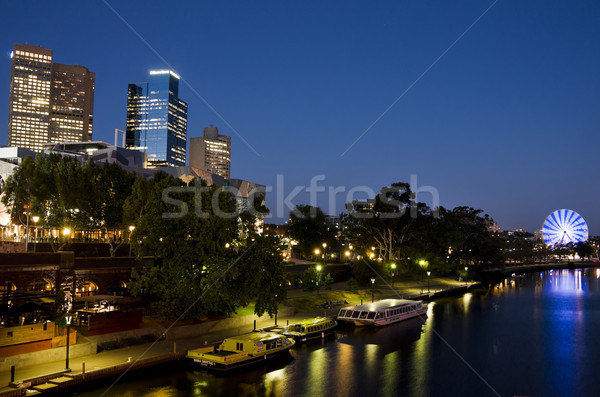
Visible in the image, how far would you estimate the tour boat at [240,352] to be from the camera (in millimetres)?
33562

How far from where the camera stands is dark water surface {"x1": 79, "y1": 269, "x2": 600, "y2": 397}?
31578 millimetres

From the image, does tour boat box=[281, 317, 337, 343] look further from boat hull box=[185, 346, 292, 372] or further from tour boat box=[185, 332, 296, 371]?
boat hull box=[185, 346, 292, 372]

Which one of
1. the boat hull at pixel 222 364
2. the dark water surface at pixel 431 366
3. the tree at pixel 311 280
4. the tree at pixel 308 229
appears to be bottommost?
the dark water surface at pixel 431 366

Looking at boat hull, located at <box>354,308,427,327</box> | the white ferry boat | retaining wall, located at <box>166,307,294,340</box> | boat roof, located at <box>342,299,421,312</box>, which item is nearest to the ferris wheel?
boat hull, located at <box>354,308,427,327</box>

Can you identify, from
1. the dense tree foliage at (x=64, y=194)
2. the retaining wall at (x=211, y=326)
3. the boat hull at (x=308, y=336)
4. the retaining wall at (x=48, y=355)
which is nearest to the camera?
the retaining wall at (x=48, y=355)

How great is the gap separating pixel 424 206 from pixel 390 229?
11.9 meters

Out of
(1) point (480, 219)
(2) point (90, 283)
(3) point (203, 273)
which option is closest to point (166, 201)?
(3) point (203, 273)

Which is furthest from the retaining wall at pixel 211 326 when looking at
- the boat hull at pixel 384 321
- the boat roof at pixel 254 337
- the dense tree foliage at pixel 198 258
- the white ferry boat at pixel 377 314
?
the boat hull at pixel 384 321

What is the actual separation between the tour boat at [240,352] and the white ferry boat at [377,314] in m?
13.8

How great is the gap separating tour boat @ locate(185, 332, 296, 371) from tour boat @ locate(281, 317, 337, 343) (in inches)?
133

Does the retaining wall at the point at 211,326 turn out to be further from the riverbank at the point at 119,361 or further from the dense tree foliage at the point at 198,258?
the dense tree foliage at the point at 198,258

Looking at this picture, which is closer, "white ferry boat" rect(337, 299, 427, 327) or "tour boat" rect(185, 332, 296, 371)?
"tour boat" rect(185, 332, 296, 371)

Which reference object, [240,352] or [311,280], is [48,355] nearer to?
[240,352]

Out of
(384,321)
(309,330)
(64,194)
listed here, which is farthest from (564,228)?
(64,194)
